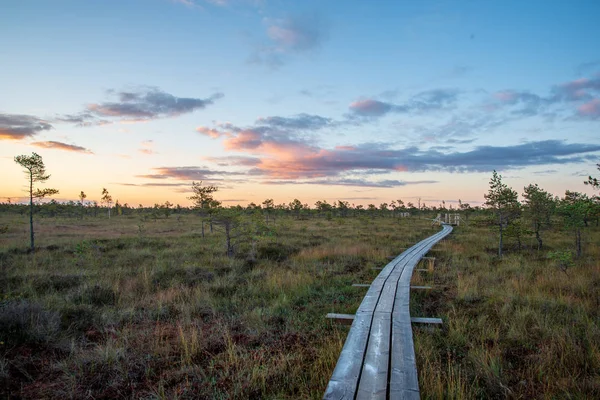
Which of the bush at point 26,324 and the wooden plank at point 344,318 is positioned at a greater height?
the bush at point 26,324

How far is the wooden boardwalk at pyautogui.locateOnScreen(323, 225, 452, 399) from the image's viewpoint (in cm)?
328

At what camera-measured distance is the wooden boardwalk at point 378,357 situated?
129 inches

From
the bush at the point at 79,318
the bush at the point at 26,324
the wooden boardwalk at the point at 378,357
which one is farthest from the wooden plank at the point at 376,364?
the bush at the point at 79,318

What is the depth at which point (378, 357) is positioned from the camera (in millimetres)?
4031

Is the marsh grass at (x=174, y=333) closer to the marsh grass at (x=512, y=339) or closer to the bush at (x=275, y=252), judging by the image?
the marsh grass at (x=512, y=339)

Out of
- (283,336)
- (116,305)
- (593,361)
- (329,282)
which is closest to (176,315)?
(116,305)

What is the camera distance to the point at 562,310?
6.18m

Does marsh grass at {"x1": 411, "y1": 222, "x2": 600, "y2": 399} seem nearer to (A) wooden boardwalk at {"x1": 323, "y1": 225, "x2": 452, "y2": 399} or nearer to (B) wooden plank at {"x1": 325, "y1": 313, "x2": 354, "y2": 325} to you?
(A) wooden boardwalk at {"x1": 323, "y1": 225, "x2": 452, "y2": 399}

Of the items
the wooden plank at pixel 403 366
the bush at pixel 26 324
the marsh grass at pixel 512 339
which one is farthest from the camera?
the bush at pixel 26 324

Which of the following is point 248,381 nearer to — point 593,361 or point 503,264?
point 593,361

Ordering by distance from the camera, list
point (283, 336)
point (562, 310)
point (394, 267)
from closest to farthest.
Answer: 1. point (283, 336)
2. point (562, 310)
3. point (394, 267)

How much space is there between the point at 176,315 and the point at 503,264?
12.0 metres

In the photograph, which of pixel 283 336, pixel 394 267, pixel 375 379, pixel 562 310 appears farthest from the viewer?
pixel 394 267

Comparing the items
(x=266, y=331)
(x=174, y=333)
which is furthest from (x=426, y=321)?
(x=174, y=333)
